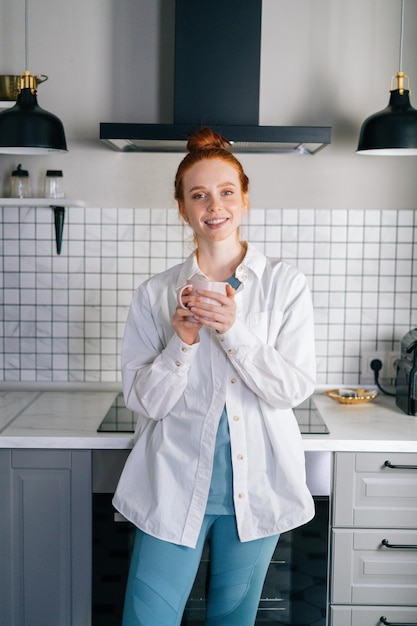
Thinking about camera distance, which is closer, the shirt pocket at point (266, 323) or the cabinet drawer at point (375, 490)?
the shirt pocket at point (266, 323)

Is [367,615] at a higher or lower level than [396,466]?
lower

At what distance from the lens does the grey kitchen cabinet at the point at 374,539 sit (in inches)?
91.6

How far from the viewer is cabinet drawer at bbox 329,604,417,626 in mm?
2357

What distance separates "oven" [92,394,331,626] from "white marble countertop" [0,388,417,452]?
5 cm

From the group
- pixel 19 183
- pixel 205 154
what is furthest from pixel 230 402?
pixel 19 183

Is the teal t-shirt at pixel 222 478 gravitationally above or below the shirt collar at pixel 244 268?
below

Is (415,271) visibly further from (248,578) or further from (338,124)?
(248,578)

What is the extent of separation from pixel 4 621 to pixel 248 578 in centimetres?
93

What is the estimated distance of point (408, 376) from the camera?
2.58m

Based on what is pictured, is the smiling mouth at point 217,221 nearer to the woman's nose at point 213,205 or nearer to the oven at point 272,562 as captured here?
the woman's nose at point 213,205

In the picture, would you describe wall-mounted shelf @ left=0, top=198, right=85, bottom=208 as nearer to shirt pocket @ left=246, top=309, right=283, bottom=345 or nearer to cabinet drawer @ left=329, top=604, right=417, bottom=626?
shirt pocket @ left=246, top=309, right=283, bottom=345

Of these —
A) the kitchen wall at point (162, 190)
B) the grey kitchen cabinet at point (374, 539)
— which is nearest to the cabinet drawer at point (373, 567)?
the grey kitchen cabinet at point (374, 539)

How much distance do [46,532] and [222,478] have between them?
75cm

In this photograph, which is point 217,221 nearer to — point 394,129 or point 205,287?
point 205,287
